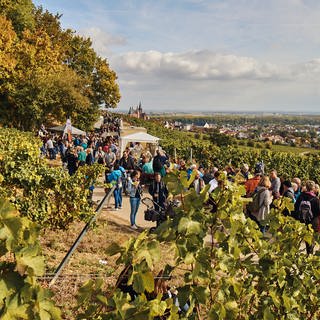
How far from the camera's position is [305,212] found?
8.54 metres

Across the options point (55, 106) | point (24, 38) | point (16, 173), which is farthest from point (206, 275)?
point (24, 38)

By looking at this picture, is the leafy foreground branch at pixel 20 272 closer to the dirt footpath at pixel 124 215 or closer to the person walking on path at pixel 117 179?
the person walking on path at pixel 117 179

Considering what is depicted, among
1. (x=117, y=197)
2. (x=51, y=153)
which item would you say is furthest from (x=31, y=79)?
(x=117, y=197)

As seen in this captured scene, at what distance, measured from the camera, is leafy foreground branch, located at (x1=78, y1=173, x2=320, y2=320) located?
217 centimetres

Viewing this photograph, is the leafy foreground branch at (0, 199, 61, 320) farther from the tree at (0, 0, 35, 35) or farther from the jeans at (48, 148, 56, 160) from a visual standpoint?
the tree at (0, 0, 35, 35)

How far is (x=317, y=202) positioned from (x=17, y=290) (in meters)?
8.01

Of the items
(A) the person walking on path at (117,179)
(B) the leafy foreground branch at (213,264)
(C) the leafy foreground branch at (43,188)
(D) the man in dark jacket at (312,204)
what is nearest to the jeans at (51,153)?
(A) the person walking on path at (117,179)

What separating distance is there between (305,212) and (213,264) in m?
6.24

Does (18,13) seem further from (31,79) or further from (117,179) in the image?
(117,179)

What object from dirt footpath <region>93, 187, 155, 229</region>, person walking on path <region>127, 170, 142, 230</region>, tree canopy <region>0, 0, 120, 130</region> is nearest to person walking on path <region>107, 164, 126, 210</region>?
dirt footpath <region>93, 187, 155, 229</region>

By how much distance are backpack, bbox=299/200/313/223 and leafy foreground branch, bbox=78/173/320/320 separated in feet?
17.3

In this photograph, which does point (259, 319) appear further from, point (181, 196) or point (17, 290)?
point (17, 290)

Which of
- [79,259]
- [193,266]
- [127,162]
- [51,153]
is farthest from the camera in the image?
[51,153]

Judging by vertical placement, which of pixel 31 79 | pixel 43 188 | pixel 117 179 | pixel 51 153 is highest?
pixel 31 79
